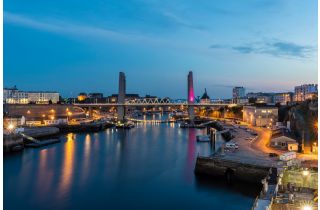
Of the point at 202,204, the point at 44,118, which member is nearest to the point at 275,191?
the point at 202,204

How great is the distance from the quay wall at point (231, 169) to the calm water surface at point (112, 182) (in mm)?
235

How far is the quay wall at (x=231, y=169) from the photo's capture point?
6465 mm

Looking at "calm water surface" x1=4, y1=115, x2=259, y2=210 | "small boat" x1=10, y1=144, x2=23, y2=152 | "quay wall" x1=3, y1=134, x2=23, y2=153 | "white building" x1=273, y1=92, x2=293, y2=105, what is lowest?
"calm water surface" x1=4, y1=115, x2=259, y2=210

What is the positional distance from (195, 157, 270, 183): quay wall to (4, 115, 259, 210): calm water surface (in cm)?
23

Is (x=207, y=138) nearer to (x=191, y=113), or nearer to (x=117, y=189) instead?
(x=117, y=189)

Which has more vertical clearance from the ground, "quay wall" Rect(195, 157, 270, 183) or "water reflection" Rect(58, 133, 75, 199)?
"quay wall" Rect(195, 157, 270, 183)

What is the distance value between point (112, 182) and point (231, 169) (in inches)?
96.9

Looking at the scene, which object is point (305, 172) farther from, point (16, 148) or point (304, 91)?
point (304, 91)

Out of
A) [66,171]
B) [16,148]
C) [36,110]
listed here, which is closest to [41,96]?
[36,110]

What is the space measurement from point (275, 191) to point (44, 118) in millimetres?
18751

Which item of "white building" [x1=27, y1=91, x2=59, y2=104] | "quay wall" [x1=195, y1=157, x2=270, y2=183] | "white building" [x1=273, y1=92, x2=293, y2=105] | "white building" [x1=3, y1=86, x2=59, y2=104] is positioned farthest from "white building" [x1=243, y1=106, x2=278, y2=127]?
"white building" [x1=27, y1=91, x2=59, y2=104]

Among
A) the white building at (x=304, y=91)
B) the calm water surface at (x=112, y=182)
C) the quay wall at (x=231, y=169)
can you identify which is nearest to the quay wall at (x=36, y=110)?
the calm water surface at (x=112, y=182)

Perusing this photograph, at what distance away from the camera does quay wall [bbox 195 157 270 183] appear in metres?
6.46

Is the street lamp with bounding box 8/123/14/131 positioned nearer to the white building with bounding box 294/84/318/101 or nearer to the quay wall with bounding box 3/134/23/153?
the quay wall with bounding box 3/134/23/153
